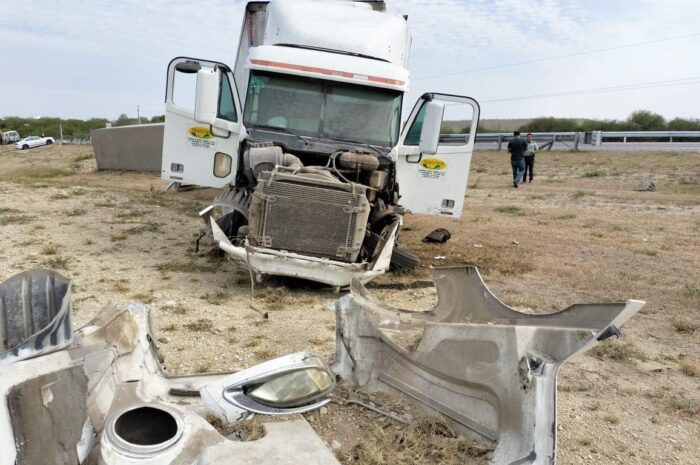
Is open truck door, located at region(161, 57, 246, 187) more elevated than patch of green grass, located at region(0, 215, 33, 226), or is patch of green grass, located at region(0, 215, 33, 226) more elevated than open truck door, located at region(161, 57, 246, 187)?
open truck door, located at region(161, 57, 246, 187)

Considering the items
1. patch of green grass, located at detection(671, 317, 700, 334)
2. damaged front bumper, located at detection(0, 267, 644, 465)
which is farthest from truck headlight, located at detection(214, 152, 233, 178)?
patch of green grass, located at detection(671, 317, 700, 334)

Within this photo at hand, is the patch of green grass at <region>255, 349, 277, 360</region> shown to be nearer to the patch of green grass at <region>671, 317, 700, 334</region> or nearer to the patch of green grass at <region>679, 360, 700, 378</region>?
the patch of green grass at <region>679, 360, 700, 378</region>

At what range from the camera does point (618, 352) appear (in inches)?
195

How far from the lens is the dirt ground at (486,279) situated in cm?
383

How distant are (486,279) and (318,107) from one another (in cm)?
287

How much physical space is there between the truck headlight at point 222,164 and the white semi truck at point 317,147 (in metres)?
0.01

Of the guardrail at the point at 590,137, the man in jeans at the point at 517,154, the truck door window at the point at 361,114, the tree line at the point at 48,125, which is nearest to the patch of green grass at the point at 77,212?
the truck door window at the point at 361,114

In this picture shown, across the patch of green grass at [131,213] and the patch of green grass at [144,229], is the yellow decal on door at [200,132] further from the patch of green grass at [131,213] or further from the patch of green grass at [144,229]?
the patch of green grass at [131,213]

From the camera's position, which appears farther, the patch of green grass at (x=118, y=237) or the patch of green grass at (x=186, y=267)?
the patch of green grass at (x=118, y=237)

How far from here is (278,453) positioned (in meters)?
2.13

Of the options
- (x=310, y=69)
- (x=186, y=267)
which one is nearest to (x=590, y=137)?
(x=310, y=69)

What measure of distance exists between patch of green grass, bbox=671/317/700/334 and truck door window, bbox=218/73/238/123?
17.0 feet

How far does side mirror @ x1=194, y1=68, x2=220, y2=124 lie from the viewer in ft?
22.7

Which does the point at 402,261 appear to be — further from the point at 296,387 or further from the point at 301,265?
the point at 296,387
